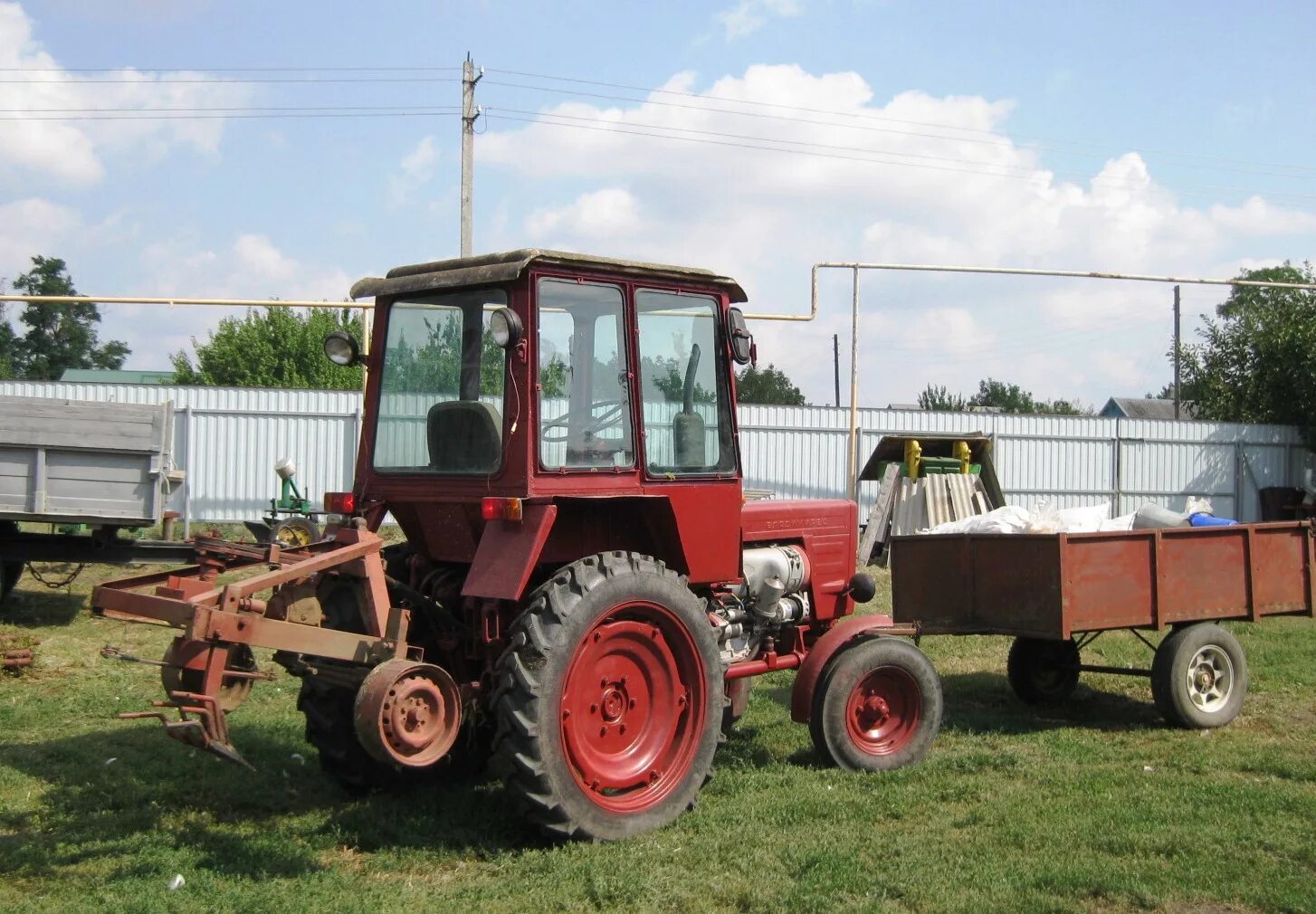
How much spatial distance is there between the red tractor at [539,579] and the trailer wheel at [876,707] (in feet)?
0.05

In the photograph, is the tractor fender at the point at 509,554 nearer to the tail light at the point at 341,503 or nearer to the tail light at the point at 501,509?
the tail light at the point at 501,509

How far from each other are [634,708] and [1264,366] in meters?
24.0

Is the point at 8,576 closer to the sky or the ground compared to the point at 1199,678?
closer to the sky

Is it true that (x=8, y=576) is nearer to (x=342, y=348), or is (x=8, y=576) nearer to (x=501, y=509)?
(x=342, y=348)

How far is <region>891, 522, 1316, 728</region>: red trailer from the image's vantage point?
7836 mm

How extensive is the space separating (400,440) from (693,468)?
150cm

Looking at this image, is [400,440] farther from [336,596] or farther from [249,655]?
[249,655]

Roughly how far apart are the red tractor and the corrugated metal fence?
12443mm

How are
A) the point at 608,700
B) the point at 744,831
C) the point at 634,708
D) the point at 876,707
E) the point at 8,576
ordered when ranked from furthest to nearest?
the point at 8,576
the point at 876,707
the point at 634,708
the point at 608,700
the point at 744,831

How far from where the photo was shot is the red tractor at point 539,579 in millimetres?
5184

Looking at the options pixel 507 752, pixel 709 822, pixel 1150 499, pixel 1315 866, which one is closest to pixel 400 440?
→ pixel 507 752

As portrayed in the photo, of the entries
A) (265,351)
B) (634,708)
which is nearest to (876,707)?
(634,708)

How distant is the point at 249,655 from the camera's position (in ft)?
17.5

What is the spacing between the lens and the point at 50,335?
57562 mm
